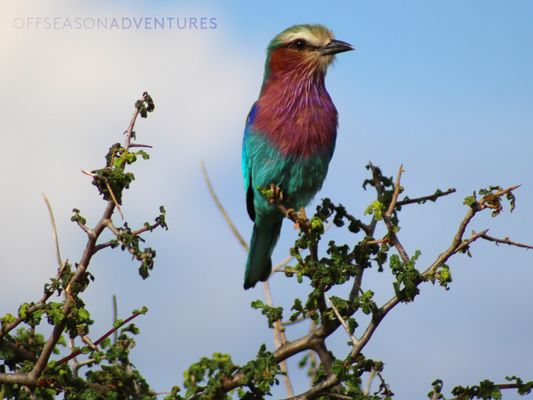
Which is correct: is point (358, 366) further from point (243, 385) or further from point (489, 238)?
point (489, 238)

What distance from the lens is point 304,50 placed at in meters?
6.38

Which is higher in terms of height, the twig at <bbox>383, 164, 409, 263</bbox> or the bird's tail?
the bird's tail

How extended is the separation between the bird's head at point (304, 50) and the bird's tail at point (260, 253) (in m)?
1.23

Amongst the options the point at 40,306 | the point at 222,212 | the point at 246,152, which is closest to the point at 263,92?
the point at 246,152

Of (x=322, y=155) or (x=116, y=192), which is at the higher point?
(x=322, y=155)

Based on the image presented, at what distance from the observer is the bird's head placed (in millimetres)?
6355

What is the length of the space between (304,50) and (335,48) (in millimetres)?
244

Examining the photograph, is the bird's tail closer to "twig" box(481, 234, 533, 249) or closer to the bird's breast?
the bird's breast

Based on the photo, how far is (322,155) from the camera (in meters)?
5.94

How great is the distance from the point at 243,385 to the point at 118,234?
0.95m

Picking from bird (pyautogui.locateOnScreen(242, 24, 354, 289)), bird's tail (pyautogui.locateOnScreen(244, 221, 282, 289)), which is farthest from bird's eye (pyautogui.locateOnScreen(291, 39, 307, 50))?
bird's tail (pyautogui.locateOnScreen(244, 221, 282, 289))

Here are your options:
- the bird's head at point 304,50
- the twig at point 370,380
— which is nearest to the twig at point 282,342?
the twig at point 370,380

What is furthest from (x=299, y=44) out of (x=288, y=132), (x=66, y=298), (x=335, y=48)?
(x=66, y=298)

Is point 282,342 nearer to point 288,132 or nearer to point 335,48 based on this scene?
point 288,132
